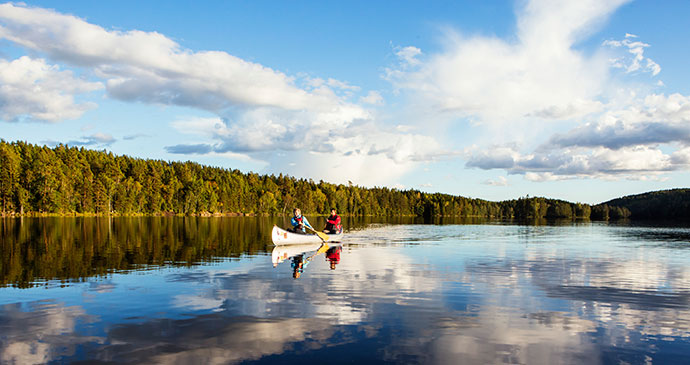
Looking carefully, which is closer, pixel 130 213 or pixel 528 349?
pixel 528 349

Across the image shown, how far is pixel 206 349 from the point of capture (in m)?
11.1

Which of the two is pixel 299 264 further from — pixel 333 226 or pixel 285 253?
pixel 333 226

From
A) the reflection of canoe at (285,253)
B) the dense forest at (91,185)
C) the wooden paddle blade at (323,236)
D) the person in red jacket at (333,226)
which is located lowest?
the reflection of canoe at (285,253)

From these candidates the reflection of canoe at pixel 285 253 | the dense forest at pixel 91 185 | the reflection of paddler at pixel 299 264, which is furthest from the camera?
the dense forest at pixel 91 185

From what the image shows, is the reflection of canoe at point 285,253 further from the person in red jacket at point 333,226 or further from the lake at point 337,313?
the person in red jacket at point 333,226

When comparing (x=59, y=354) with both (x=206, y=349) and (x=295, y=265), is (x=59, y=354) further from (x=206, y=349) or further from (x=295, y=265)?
(x=295, y=265)

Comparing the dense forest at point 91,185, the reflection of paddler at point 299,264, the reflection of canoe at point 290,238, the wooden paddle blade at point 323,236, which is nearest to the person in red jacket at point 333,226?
the reflection of canoe at point 290,238

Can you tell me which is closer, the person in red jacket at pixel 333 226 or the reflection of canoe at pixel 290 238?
the reflection of canoe at pixel 290 238

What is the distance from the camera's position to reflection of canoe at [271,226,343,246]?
39.2 metres

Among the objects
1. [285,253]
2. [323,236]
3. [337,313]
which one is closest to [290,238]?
[323,236]

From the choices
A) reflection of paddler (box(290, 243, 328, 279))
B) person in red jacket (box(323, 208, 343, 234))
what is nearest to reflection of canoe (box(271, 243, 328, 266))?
reflection of paddler (box(290, 243, 328, 279))

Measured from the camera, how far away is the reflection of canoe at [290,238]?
3922 cm

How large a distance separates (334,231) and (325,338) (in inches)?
1402

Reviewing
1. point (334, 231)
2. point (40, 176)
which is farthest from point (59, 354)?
point (40, 176)
